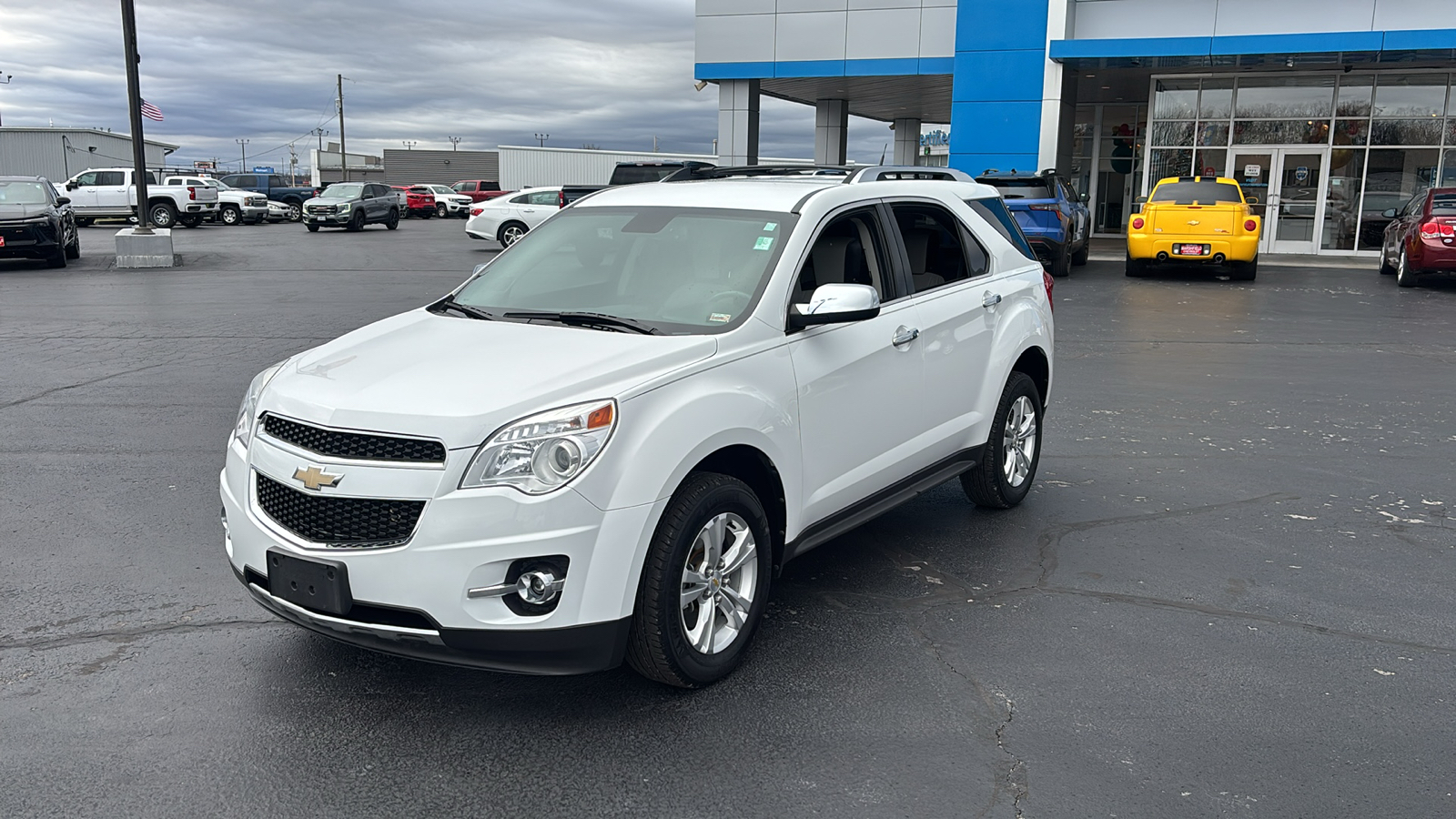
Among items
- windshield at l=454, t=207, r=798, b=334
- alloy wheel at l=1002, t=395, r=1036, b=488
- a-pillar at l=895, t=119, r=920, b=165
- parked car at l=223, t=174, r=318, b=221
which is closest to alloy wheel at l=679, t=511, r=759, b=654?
windshield at l=454, t=207, r=798, b=334

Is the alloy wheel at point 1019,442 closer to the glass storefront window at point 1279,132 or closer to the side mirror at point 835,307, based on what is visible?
the side mirror at point 835,307

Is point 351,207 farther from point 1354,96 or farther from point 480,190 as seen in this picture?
point 1354,96

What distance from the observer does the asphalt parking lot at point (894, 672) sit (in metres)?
3.40

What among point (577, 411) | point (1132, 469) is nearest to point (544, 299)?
point (577, 411)

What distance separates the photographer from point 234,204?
4134cm

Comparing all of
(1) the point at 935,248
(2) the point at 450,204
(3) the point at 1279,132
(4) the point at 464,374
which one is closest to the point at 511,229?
(3) the point at 1279,132

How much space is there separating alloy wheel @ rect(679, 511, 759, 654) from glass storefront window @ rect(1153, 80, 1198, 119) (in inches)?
1070

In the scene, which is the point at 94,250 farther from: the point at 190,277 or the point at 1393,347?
the point at 1393,347

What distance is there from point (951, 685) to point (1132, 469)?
11.8 feet

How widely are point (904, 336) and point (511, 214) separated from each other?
25962 mm

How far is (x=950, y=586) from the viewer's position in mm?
5117

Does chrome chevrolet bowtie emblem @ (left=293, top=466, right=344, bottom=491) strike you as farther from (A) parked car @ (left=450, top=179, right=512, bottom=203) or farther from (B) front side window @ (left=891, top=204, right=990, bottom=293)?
(A) parked car @ (left=450, top=179, right=512, bottom=203)

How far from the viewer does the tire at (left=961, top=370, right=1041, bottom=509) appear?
19.7ft

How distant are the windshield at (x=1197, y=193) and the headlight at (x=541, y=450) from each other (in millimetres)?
18586
